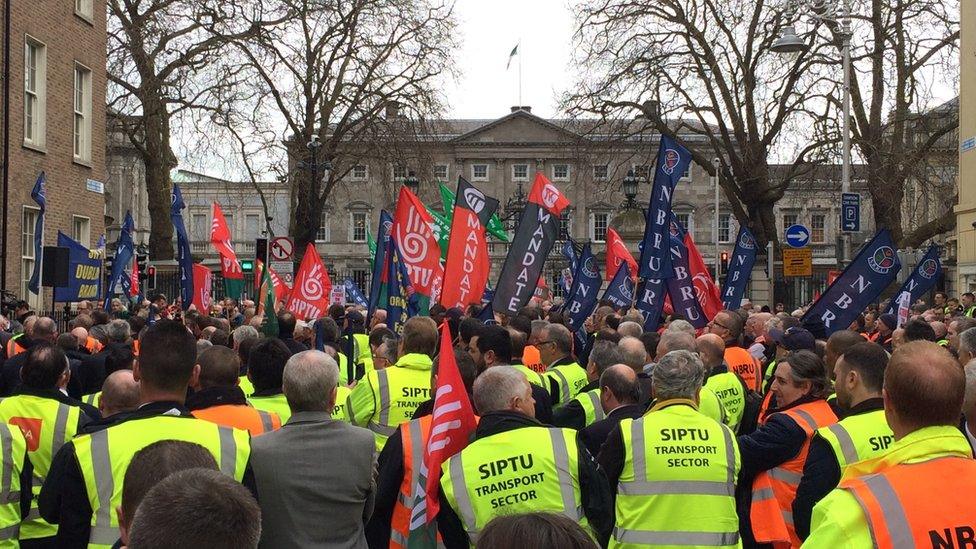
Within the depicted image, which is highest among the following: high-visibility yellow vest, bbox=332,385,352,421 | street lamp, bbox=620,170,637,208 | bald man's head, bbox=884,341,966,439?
street lamp, bbox=620,170,637,208

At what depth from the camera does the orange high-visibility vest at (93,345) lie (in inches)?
411

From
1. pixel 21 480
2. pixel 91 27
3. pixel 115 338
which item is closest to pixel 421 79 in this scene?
pixel 91 27

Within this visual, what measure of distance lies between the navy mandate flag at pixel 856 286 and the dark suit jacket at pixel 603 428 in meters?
5.66

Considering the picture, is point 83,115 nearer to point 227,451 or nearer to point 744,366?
point 744,366

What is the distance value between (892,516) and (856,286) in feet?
26.3

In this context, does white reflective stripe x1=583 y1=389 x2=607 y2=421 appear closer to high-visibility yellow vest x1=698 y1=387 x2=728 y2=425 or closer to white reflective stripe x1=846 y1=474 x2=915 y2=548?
high-visibility yellow vest x1=698 y1=387 x2=728 y2=425

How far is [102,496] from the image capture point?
4.11 m

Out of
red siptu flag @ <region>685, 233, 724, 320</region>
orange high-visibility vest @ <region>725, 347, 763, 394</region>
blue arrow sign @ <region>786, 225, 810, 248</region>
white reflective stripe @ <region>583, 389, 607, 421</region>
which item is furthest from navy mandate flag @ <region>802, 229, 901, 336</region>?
blue arrow sign @ <region>786, 225, 810, 248</region>

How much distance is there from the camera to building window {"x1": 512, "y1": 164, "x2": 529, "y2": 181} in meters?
87.2

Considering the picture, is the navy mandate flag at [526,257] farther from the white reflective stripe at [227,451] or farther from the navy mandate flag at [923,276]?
the white reflective stripe at [227,451]

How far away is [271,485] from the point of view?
4.42m

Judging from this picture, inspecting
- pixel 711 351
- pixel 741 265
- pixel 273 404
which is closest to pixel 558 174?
pixel 741 265

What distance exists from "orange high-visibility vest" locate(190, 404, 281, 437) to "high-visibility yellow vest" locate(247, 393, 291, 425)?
1.50 ft

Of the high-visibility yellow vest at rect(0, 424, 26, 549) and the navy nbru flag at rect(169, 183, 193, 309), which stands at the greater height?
the navy nbru flag at rect(169, 183, 193, 309)
